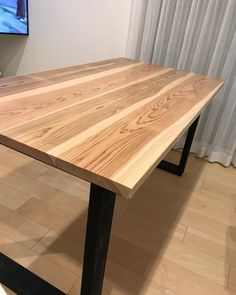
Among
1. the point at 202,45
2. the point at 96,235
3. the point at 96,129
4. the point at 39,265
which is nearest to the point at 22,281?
the point at 39,265

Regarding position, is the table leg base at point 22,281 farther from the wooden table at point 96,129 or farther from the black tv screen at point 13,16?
the black tv screen at point 13,16

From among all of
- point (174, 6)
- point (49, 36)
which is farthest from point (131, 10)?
point (49, 36)

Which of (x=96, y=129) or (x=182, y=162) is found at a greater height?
(x=96, y=129)

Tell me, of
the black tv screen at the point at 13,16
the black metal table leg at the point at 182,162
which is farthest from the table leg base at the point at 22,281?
the black tv screen at the point at 13,16

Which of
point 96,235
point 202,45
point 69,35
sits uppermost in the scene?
point 202,45

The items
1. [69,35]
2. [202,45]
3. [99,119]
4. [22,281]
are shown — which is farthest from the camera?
[69,35]

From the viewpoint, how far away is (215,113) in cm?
199

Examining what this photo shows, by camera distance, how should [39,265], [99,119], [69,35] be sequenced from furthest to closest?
[69,35], [39,265], [99,119]

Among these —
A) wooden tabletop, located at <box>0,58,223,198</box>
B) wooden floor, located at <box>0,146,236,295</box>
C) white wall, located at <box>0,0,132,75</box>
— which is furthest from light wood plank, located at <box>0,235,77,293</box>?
white wall, located at <box>0,0,132,75</box>

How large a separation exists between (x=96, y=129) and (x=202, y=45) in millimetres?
1407

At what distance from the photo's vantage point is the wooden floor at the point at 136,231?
1.13 meters

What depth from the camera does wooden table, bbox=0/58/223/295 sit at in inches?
23.2

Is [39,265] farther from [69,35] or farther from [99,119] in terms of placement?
[69,35]

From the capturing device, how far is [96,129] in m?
0.75
